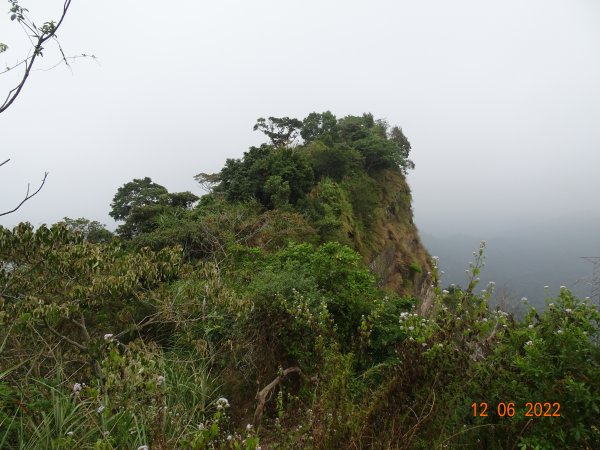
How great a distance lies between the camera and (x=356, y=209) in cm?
1628

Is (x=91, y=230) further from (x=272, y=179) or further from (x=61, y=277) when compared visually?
(x=61, y=277)

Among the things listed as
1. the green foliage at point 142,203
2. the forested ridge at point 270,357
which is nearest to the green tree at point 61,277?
the forested ridge at point 270,357

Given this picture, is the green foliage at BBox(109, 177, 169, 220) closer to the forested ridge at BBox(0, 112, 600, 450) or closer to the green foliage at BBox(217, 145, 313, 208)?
the green foliage at BBox(217, 145, 313, 208)

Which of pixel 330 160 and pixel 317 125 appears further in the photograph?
pixel 317 125

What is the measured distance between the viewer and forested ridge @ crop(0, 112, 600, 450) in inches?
95.4

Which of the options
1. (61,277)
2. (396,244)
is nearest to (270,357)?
(61,277)

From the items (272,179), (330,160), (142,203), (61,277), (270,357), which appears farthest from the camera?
(142,203)

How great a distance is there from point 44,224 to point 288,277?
137 inches

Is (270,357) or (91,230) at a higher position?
(91,230)

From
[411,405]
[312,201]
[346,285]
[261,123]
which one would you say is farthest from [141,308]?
[261,123]
